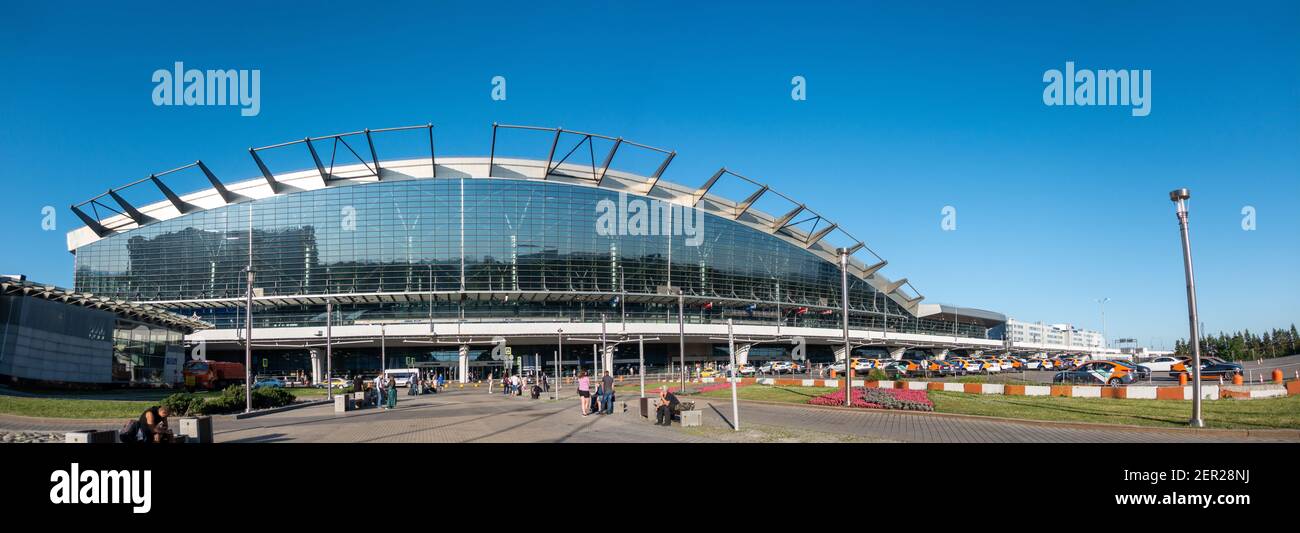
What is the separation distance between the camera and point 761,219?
327 feet

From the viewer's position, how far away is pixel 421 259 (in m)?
80.9

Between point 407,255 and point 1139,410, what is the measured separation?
7250 centimetres

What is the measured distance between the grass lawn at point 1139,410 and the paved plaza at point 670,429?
171 centimetres

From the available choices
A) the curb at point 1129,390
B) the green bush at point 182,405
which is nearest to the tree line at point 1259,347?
the curb at point 1129,390

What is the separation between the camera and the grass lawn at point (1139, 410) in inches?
698

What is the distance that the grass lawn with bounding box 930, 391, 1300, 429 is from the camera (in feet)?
58.1

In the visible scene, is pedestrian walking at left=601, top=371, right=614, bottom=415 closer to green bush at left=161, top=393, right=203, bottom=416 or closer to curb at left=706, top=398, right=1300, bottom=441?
curb at left=706, top=398, right=1300, bottom=441

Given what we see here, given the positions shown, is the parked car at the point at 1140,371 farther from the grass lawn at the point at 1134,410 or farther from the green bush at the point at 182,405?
the green bush at the point at 182,405

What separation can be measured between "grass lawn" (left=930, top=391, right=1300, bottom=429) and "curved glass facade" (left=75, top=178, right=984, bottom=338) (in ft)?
198

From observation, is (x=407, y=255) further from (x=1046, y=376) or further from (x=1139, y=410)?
(x=1139, y=410)

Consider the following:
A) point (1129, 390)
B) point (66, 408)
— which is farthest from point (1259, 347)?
point (66, 408)
